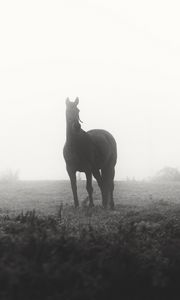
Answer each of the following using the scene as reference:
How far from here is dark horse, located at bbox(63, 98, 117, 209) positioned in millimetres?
12941

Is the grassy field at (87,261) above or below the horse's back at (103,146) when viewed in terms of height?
below

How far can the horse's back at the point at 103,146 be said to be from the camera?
14273 millimetres

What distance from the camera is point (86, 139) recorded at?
13.5m

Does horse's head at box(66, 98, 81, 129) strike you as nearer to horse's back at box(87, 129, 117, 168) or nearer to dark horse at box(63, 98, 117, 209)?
dark horse at box(63, 98, 117, 209)

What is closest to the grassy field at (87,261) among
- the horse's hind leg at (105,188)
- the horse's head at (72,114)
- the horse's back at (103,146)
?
the horse's head at (72,114)

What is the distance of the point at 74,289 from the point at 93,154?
8129 mm

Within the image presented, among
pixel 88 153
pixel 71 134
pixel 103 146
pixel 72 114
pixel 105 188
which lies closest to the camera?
pixel 72 114

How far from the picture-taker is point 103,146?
47.4 feet

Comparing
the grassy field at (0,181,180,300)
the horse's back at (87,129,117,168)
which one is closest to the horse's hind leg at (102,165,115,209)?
the horse's back at (87,129,117,168)

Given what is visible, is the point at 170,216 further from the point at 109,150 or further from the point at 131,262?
the point at 109,150

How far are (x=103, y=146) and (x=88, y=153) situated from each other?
3.61 feet

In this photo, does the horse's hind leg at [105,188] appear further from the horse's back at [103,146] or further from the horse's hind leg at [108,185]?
the horse's back at [103,146]

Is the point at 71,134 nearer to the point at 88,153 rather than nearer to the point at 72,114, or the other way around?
the point at 72,114

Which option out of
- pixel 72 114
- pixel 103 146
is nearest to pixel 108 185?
pixel 103 146
